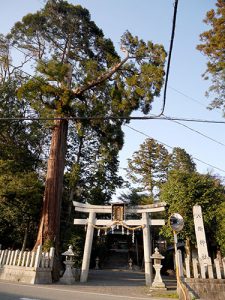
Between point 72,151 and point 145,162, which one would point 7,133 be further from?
point 145,162

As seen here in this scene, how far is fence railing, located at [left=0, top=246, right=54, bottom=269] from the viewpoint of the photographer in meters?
9.87

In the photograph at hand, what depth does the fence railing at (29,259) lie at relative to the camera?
987 centimetres

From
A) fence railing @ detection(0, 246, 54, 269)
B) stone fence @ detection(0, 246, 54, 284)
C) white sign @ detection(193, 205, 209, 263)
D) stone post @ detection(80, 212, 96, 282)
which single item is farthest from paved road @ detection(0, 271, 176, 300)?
white sign @ detection(193, 205, 209, 263)

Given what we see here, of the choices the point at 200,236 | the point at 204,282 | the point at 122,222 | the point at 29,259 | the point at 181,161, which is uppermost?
the point at 181,161

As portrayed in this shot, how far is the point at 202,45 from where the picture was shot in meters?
14.8

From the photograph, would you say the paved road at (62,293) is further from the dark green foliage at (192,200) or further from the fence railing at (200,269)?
the dark green foliage at (192,200)

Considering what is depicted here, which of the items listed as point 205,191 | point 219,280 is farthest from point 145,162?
point 219,280

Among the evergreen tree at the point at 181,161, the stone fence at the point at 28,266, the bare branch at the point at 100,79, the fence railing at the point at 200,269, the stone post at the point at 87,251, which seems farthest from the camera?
the evergreen tree at the point at 181,161

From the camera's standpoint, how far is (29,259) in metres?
10.0

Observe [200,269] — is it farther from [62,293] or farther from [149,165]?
[149,165]

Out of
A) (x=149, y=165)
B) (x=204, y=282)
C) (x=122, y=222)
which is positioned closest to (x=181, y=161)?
(x=149, y=165)

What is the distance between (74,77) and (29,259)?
9.63 meters

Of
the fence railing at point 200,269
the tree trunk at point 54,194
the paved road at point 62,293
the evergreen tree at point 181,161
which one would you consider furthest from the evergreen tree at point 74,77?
the evergreen tree at point 181,161

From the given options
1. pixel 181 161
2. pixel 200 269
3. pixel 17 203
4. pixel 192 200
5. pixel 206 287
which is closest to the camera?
pixel 206 287
